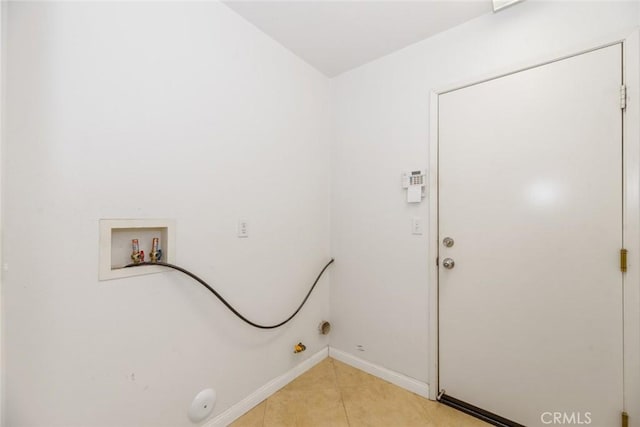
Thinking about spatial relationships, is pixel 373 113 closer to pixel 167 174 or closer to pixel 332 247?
pixel 332 247

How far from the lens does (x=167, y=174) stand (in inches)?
53.7

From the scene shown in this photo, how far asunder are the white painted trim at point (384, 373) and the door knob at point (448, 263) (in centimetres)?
84

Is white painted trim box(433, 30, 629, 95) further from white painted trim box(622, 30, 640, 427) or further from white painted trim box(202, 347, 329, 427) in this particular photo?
white painted trim box(202, 347, 329, 427)

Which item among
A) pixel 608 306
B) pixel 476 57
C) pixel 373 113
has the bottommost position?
pixel 608 306

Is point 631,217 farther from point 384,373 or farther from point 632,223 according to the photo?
point 384,373

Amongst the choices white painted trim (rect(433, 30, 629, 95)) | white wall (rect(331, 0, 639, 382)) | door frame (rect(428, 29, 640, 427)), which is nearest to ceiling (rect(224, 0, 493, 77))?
white wall (rect(331, 0, 639, 382))

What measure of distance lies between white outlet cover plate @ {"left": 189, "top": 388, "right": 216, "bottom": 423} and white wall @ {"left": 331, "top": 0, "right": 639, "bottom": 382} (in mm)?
1151

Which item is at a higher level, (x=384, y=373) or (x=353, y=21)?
(x=353, y=21)

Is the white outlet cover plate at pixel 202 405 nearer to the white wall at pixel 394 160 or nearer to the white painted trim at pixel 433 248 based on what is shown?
the white wall at pixel 394 160

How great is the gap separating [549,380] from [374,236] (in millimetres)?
1301

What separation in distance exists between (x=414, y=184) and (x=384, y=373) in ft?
4.79

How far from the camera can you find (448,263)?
1790 millimetres

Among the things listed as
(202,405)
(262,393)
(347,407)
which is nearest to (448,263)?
(347,407)

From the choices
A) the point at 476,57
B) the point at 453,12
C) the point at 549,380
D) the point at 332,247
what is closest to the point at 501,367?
the point at 549,380
